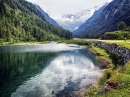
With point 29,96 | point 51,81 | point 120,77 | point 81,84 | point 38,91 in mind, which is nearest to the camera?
point 120,77

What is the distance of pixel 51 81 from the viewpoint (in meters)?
57.5

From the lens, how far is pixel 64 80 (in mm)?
58562

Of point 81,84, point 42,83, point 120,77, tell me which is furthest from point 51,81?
point 120,77

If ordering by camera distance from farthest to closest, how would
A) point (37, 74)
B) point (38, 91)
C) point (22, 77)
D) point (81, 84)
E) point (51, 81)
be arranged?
point (37, 74) → point (22, 77) → point (51, 81) → point (81, 84) → point (38, 91)

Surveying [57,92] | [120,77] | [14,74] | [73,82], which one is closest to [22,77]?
[14,74]

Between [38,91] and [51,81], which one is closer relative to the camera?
[38,91]

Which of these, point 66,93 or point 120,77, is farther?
point 66,93

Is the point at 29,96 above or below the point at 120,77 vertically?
below

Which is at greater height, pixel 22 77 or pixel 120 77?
pixel 120 77

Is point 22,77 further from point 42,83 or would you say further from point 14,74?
point 42,83

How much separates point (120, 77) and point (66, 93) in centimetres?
1146

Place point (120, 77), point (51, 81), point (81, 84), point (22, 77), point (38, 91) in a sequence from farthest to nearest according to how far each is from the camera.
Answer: point (22, 77), point (51, 81), point (81, 84), point (38, 91), point (120, 77)

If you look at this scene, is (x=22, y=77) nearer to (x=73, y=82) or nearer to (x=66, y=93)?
(x=73, y=82)

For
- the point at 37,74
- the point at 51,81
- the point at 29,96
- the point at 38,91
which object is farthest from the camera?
the point at 37,74
